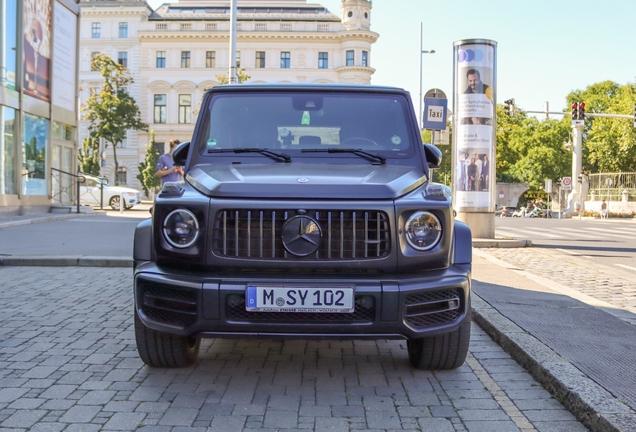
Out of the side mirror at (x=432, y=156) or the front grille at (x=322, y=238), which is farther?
the side mirror at (x=432, y=156)

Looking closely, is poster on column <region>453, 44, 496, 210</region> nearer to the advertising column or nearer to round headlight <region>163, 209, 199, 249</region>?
the advertising column

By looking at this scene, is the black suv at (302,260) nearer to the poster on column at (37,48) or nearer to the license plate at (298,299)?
the license plate at (298,299)

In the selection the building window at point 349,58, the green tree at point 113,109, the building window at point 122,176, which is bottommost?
the building window at point 122,176

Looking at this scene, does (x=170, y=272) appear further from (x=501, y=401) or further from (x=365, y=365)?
(x=501, y=401)

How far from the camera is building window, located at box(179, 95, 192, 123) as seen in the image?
70.6 metres

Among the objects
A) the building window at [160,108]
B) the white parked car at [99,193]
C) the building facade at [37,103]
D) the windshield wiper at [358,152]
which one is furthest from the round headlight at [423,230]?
the building window at [160,108]

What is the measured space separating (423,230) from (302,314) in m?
0.83

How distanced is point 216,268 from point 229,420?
844 millimetres

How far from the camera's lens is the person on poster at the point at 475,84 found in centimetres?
1531

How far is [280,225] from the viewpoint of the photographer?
161 inches

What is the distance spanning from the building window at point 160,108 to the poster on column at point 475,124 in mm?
58420

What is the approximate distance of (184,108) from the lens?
70.7m

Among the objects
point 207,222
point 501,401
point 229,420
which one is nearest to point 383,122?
point 207,222

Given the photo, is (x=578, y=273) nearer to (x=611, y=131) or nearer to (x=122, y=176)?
(x=611, y=131)
